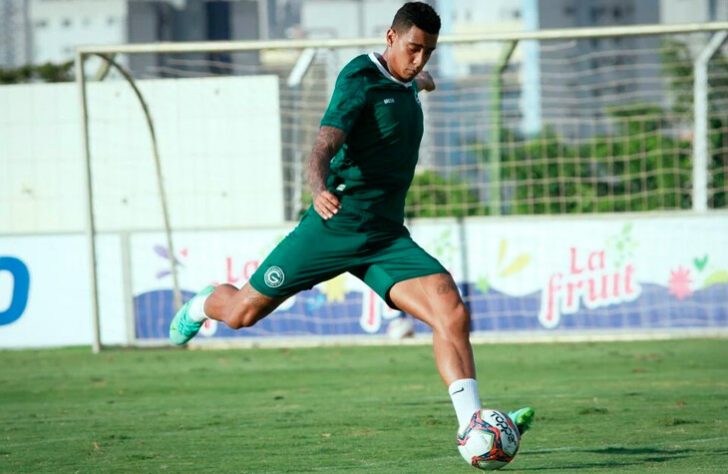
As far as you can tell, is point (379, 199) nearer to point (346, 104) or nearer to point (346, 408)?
point (346, 104)

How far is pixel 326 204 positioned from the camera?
6.58m

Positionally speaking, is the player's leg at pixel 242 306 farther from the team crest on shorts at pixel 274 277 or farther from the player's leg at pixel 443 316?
the player's leg at pixel 443 316

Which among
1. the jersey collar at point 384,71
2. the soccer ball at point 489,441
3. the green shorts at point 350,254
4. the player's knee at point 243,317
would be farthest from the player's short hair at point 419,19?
the soccer ball at point 489,441

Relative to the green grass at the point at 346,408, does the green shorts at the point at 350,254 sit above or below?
above

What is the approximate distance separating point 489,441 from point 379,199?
1585 mm

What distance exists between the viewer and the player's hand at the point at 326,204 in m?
6.57

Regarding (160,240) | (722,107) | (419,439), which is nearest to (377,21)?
(722,107)

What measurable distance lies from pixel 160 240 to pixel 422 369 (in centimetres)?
468

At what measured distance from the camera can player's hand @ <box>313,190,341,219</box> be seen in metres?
6.57

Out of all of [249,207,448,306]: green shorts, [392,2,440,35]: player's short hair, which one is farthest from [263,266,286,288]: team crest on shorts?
[392,2,440,35]: player's short hair

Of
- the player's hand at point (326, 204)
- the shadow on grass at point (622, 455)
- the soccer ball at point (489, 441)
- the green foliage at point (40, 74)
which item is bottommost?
the shadow on grass at point (622, 455)

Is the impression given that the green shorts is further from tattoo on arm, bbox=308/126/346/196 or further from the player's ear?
the player's ear

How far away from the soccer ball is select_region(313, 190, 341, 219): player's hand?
1249mm

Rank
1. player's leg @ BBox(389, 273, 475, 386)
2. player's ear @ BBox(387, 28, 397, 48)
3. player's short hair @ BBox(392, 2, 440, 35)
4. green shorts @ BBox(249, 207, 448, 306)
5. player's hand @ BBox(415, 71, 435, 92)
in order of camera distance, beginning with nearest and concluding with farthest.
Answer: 1. player's leg @ BBox(389, 273, 475, 386)
2. player's short hair @ BBox(392, 2, 440, 35)
3. player's ear @ BBox(387, 28, 397, 48)
4. green shorts @ BBox(249, 207, 448, 306)
5. player's hand @ BBox(415, 71, 435, 92)
